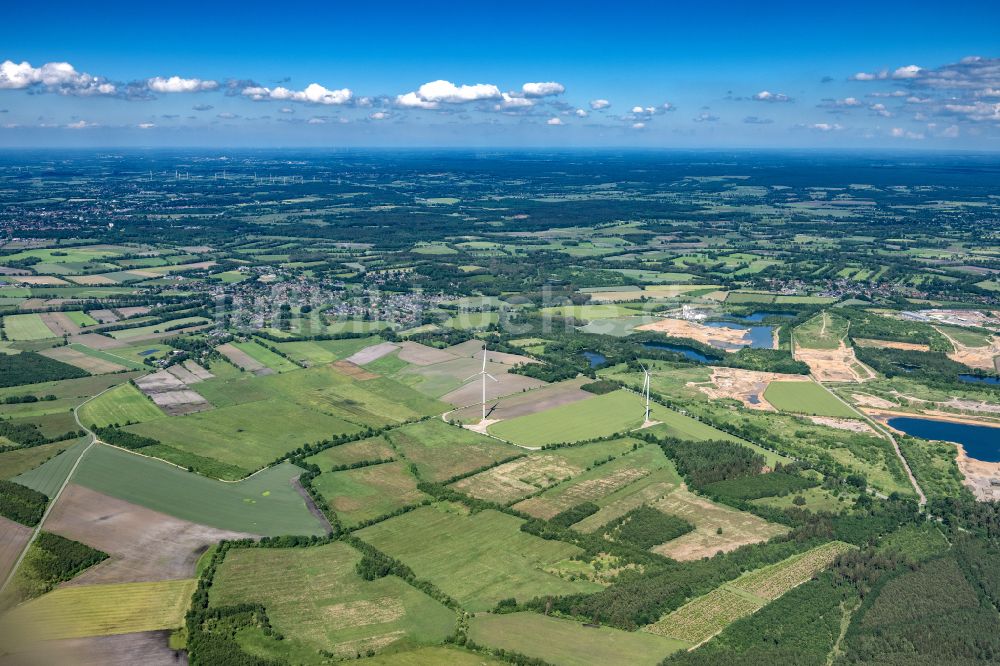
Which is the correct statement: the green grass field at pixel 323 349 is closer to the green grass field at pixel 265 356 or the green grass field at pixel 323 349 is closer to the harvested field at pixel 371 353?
the harvested field at pixel 371 353

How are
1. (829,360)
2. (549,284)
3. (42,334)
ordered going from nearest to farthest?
1. (829,360)
2. (42,334)
3. (549,284)

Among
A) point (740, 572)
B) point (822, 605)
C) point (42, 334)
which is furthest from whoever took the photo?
point (42, 334)

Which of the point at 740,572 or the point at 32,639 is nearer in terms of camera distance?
the point at 32,639

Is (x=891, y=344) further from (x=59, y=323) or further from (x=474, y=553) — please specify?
(x=59, y=323)

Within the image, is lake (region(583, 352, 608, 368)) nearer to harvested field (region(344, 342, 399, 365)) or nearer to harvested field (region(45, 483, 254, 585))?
harvested field (region(344, 342, 399, 365))

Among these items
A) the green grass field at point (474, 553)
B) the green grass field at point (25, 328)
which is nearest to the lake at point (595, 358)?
the green grass field at point (474, 553)

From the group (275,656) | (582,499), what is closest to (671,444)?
(582,499)

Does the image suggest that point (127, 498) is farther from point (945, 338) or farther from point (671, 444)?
point (945, 338)
